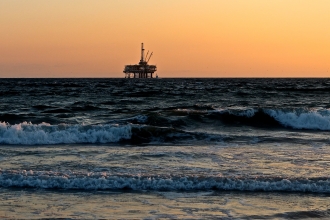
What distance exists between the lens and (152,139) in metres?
18.3

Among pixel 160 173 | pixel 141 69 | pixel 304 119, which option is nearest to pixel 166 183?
pixel 160 173

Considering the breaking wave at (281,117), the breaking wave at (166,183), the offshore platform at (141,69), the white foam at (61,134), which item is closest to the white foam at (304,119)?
the breaking wave at (281,117)

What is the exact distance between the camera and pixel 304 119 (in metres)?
23.1

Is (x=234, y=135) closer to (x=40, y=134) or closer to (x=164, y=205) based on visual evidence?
(x=40, y=134)

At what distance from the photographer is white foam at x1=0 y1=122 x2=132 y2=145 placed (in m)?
17.0

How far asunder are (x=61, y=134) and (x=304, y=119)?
11.4 metres

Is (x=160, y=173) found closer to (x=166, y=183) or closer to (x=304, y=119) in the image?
(x=166, y=183)

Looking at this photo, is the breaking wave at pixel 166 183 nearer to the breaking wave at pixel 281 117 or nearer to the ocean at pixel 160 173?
the ocean at pixel 160 173

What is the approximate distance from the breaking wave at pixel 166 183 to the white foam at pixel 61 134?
6877mm

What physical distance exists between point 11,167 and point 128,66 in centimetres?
15387

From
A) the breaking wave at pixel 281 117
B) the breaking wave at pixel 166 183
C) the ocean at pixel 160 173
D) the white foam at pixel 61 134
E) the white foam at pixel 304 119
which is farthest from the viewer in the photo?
the breaking wave at pixel 281 117

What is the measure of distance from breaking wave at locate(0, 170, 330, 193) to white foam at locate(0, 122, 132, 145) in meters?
6.88

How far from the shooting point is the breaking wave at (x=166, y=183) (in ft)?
31.9

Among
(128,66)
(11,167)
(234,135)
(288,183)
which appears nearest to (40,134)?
(11,167)
